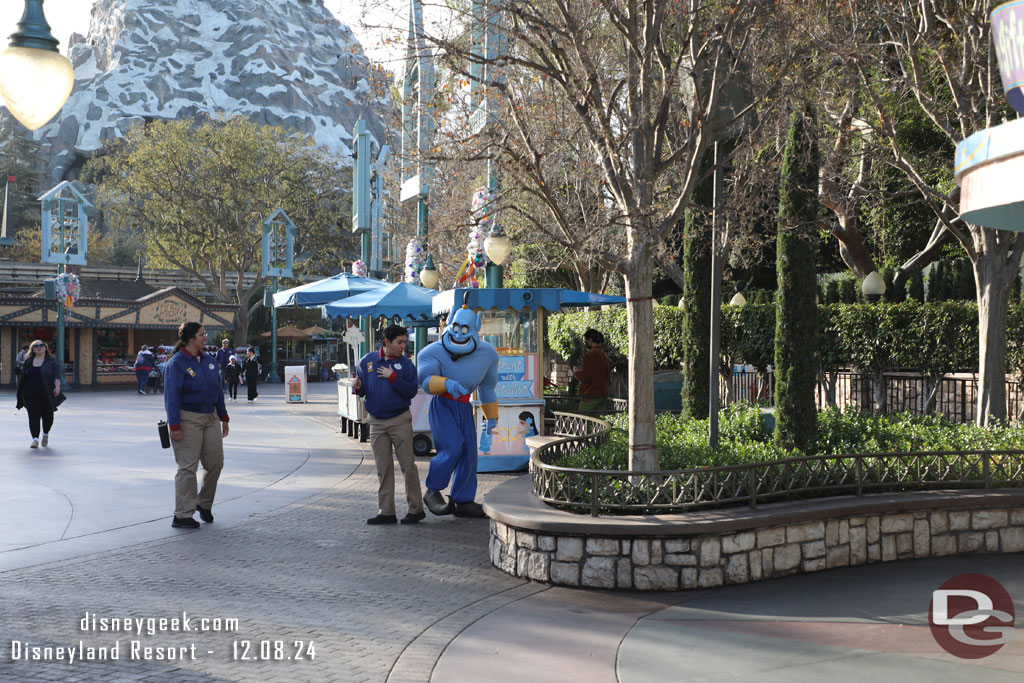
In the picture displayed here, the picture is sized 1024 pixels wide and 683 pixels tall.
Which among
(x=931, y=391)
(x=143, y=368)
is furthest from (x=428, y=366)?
(x=143, y=368)

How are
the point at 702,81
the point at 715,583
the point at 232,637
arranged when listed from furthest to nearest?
the point at 702,81, the point at 715,583, the point at 232,637

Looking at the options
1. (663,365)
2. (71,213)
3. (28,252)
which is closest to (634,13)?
(663,365)

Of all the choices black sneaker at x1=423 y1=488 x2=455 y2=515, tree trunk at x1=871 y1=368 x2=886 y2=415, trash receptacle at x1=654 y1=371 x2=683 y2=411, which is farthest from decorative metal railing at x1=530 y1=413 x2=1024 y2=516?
tree trunk at x1=871 y1=368 x2=886 y2=415

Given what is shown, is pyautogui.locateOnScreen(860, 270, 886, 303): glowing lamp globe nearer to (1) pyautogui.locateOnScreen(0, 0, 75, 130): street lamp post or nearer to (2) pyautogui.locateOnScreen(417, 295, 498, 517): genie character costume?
(2) pyautogui.locateOnScreen(417, 295, 498, 517): genie character costume

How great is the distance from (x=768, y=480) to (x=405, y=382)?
11.5ft

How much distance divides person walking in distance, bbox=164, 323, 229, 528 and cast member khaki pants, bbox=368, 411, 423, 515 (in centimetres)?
152

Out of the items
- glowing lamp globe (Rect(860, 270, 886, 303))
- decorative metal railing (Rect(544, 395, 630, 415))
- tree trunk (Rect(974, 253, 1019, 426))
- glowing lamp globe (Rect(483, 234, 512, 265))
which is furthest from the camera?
glowing lamp globe (Rect(860, 270, 886, 303))

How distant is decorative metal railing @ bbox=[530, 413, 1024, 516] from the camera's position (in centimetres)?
720

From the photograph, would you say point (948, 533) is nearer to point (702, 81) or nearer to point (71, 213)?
point (702, 81)

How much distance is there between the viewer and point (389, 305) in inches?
635

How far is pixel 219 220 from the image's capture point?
50.4 metres

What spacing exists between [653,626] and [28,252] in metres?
69.5

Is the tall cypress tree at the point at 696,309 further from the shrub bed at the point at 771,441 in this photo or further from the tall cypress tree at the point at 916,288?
the tall cypress tree at the point at 916,288

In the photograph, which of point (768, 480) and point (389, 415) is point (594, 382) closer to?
point (389, 415)
